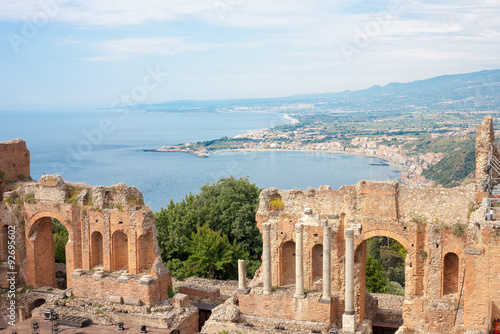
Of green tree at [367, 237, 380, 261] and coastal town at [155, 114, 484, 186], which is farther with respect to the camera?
coastal town at [155, 114, 484, 186]

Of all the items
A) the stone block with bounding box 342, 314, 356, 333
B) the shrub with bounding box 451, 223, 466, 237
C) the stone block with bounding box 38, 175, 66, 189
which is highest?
the stone block with bounding box 38, 175, 66, 189

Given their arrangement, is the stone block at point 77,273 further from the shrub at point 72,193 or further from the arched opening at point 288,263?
the arched opening at point 288,263

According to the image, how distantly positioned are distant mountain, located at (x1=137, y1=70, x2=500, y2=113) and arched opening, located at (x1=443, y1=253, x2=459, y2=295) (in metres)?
57.4

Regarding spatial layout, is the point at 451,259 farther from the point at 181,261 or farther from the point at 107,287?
the point at 181,261

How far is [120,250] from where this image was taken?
27.5 metres

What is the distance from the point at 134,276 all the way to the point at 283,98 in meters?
132

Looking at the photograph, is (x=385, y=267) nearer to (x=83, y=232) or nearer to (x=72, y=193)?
(x=83, y=232)

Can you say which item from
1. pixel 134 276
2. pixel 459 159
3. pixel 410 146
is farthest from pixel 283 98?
pixel 134 276

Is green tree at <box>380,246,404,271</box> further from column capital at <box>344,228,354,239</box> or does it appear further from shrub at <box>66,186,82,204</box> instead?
shrub at <box>66,186,82,204</box>

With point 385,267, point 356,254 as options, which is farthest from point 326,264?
point 385,267

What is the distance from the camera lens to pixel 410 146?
80875 millimetres

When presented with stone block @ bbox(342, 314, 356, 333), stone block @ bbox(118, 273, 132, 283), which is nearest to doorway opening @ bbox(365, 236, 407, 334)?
stone block @ bbox(342, 314, 356, 333)

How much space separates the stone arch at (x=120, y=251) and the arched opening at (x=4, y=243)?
21.2ft

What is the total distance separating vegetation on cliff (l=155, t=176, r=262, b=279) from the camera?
34000 millimetres
